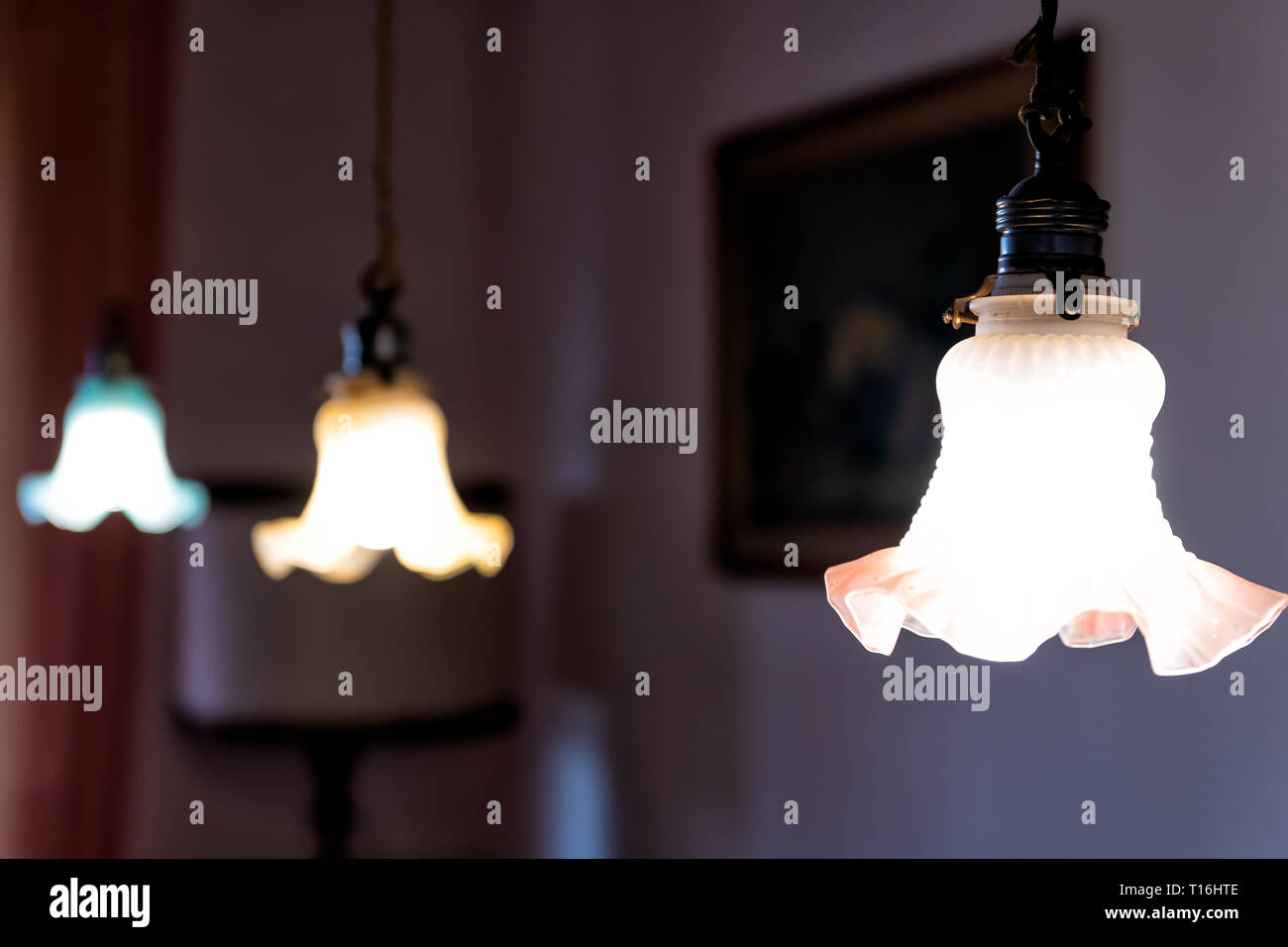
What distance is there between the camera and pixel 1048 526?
1.61ft

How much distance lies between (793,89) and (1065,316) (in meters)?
1.03

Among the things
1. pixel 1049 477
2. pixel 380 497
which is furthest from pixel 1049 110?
pixel 380 497

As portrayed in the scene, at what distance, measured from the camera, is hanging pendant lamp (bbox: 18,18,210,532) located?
1.41 metres

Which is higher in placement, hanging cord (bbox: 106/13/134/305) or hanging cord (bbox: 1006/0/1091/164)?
hanging cord (bbox: 106/13/134/305)

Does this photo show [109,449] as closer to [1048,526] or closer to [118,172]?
[118,172]

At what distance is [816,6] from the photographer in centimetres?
140

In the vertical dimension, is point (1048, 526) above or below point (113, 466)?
below

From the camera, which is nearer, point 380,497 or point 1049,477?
point 1049,477

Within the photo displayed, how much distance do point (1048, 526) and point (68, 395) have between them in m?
1.71

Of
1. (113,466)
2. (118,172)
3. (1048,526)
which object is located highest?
(118,172)

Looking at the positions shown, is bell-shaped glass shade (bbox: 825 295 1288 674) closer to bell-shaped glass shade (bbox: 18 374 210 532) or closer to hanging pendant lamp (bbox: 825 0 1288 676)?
hanging pendant lamp (bbox: 825 0 1288 676)

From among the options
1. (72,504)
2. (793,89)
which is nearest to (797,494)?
(793,89)

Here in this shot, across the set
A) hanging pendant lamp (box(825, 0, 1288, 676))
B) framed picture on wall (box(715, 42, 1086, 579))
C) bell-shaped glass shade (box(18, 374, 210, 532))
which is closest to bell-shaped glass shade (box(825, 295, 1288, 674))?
hanging pendant lamp (box(825, 0, 1288, 676))

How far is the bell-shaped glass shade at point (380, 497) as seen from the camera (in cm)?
97
